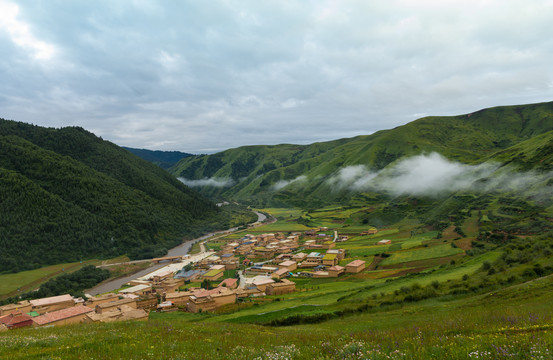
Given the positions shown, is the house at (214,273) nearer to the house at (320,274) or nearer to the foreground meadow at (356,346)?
the house at (320,274)

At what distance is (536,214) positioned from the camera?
76.3 m

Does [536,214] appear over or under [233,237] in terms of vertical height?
over

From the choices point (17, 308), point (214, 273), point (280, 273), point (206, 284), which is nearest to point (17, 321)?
point (17, 308)

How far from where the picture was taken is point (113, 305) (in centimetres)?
5397

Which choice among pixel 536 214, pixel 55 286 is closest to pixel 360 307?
pixel 536 214

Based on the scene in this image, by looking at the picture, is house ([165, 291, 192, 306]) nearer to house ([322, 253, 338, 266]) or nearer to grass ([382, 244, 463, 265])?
house ([322, 253, 338, 266])

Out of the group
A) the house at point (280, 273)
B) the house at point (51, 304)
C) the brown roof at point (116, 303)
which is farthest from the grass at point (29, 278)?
the house at point (280, 273)

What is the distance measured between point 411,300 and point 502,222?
6739 cm

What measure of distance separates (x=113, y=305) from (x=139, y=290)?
1658 centimetres

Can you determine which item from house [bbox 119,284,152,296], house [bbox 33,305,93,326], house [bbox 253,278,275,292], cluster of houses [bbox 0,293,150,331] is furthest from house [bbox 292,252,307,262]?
house [bbox 33,305,93,326]

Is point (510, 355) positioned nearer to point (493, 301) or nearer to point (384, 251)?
point (493, 301)

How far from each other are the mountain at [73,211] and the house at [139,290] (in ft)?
159

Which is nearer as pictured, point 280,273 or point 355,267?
point 355,267

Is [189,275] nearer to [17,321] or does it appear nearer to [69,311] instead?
[69,311]
